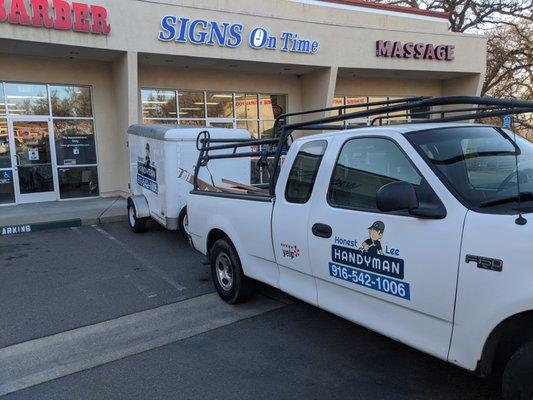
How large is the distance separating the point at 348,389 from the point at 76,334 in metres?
2.76

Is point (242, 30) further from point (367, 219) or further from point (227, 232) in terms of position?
point (367, 219)

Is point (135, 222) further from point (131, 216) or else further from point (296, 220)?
point (296, 220)

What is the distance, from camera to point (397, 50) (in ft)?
56.2

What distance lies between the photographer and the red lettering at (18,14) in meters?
10.8

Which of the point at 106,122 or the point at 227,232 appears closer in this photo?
the point at 227,232

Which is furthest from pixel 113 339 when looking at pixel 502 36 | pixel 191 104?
pixel 502 36

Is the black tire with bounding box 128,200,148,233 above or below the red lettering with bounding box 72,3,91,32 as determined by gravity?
below

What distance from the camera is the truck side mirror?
293 cm

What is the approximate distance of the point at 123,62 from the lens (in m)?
12.9

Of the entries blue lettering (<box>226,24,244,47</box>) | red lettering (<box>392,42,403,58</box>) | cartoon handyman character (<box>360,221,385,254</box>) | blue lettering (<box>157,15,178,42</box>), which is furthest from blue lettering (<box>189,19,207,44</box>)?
cartoon handyman character (<box>360,221,385,254</box>)

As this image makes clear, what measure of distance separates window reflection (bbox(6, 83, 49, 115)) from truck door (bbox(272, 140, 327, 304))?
1126 centimetres

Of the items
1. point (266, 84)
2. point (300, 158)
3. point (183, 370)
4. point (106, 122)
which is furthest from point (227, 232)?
point (266, 84)

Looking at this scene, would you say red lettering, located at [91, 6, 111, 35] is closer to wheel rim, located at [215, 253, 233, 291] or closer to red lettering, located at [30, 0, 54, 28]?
red lettering, located at [30, 0, 54, 28]

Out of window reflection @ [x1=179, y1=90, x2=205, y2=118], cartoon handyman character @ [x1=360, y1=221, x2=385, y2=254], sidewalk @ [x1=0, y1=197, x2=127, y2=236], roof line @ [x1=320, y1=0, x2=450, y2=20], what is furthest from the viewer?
roof line @ [x1=320, y1=0, x2=450, y2=20]
